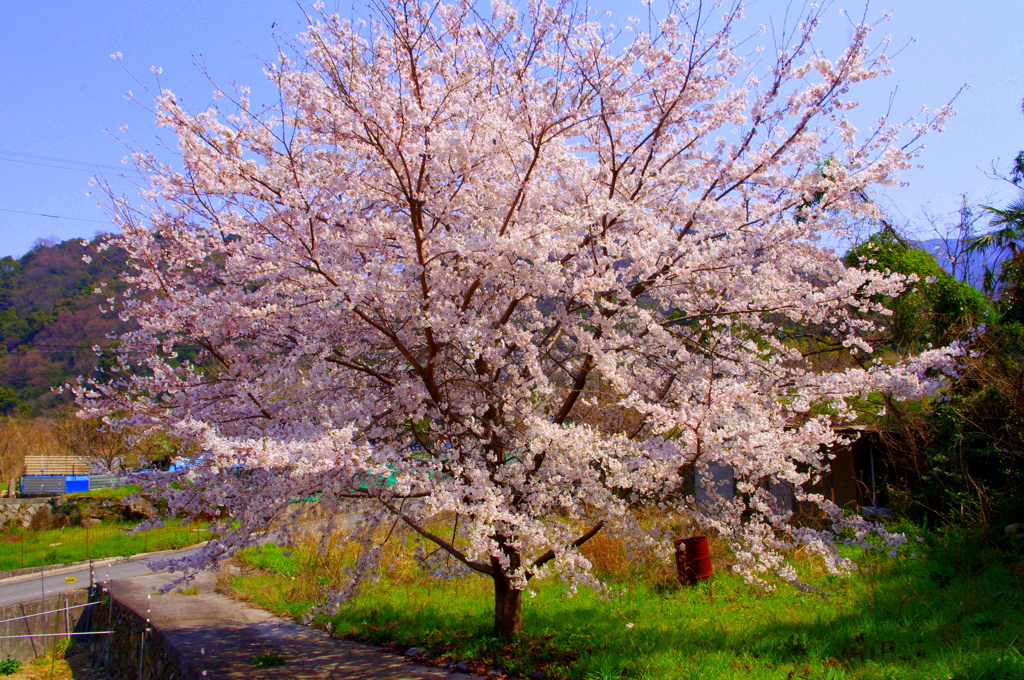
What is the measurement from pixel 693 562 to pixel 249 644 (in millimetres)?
5467

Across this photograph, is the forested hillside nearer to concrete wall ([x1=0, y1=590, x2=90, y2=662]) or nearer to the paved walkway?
concrete wall ([x1=0, y1=590, x2=90, y2=662])

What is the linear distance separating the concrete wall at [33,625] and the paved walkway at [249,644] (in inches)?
36.2

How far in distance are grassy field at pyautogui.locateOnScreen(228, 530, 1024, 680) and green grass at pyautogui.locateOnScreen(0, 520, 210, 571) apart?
1132cm

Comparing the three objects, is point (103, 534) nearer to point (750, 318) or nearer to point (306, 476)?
point (306, 476)

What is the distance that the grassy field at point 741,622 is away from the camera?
5.39 m

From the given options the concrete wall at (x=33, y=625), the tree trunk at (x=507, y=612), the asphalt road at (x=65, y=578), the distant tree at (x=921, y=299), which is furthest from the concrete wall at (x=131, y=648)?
the distant tree at (x=921, y=299)

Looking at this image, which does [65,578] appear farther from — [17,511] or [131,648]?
[17,511]

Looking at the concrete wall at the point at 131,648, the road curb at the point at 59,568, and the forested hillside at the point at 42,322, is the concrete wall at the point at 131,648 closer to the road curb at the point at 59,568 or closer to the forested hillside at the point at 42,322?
the road curb at the point at 59,568

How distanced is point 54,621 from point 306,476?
9.32 meters

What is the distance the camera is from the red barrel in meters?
8.61

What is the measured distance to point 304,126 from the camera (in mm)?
5902

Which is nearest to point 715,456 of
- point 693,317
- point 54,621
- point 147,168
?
point 693,317

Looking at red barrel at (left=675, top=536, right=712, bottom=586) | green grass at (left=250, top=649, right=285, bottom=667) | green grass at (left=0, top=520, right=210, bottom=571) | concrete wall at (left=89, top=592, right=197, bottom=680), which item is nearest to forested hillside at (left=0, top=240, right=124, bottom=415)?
green grass at (left=0, top=520, right=210, bottom=571)

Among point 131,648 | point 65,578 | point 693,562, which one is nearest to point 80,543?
point 65,578
